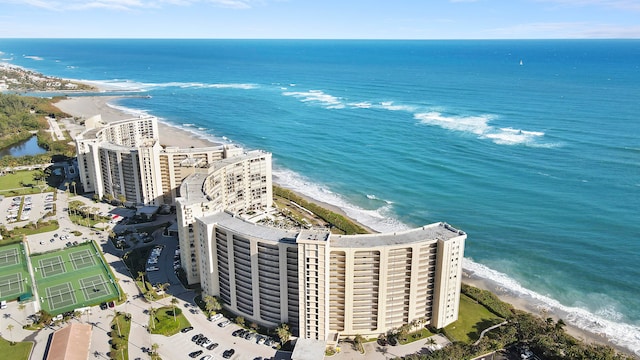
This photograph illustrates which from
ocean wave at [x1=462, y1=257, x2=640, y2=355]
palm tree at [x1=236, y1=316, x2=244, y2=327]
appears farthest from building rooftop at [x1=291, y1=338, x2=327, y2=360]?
ocean wave at [x1=462, y1=257, x2=640, y2=355]

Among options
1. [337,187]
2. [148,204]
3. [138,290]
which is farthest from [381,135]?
[138,290]

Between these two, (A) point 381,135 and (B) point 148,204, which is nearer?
(B) point 148,204

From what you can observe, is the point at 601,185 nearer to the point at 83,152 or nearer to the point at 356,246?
the point at 356,246

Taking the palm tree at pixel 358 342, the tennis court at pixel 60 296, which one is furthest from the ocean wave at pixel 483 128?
the tennis court at pixel 60 296

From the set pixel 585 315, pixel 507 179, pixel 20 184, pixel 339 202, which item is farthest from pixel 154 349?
pixel 507 179

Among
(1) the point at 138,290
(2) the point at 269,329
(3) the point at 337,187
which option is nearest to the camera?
(2) the point at 269,329

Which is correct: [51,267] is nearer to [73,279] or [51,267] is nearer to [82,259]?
[82,259]

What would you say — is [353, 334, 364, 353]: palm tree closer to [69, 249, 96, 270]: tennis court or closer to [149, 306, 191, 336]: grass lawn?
[149, 306, 191, 336]: grass lawn
